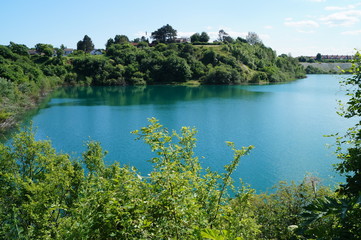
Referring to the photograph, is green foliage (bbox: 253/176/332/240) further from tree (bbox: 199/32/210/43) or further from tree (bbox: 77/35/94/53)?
tree (bbox: 77/35/94/53)

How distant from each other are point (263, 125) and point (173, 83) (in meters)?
68.9

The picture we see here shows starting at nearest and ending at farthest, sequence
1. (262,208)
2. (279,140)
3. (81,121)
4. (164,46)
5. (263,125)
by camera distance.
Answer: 1. (262,208)
2. (279,140)
3. (263,125)
4. (81,121)
5. (164,46)

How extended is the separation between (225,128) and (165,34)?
110697 mm

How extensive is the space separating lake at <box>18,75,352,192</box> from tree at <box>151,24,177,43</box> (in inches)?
3055

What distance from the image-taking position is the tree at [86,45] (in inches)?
5625

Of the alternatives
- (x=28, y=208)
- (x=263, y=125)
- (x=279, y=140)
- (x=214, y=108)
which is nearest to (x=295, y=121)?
(x=263, y=125)

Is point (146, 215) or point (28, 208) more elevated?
point (146, 215)

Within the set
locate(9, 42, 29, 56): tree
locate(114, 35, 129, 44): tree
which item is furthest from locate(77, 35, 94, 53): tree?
locate(9, 42, 29, 56): tree

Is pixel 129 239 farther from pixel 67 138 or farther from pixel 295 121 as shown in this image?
pixel 295 121

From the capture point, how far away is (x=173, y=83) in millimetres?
109875

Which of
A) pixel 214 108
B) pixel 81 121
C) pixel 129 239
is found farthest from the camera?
pixel 214 108

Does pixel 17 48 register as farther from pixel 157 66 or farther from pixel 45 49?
pixel 157 66

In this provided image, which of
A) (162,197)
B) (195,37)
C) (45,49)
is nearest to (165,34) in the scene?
(195,37)

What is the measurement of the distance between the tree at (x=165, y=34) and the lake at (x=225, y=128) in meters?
77.6
